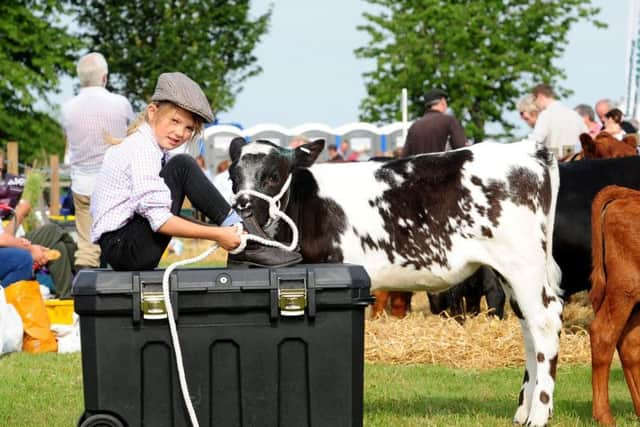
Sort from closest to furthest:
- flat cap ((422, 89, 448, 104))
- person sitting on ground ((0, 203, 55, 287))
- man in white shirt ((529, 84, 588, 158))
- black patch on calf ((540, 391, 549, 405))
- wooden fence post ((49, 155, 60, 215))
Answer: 1. black patch on calf ((540, 391, 549, 405))
2. person sitting on ground ((0, 203, 55, 287))
3. flat cap ((422, 89, 448, 104))
4. man in white shirt ((529, 84, 588, 158))
5. wooden fence post ((49, 155, 60, 215))

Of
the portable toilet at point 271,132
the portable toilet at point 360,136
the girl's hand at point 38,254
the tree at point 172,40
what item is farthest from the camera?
the tree at point 172,40

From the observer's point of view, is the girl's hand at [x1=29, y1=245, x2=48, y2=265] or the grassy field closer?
the grassy field

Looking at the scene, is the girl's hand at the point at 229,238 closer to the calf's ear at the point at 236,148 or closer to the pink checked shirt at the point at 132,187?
the pink checked shirt at the point at 132,187

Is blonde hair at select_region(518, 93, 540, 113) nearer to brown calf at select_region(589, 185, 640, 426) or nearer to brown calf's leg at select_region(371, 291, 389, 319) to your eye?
brown calf's leg at select_region(371, 291, 389, 319)

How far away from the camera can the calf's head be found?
22.4ft

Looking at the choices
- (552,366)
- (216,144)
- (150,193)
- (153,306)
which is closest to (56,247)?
(552,366)

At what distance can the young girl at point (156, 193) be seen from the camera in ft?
17.4

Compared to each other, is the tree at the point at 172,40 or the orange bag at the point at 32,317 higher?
the tree at the point at 172,40

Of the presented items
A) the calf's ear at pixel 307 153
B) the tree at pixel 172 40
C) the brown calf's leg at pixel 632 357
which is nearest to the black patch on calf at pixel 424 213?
the calf's ear at pixel 307 153

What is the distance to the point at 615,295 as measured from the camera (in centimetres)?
695

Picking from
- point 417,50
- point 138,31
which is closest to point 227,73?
point 138,31

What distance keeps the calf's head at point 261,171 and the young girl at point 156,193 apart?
4.16 feet

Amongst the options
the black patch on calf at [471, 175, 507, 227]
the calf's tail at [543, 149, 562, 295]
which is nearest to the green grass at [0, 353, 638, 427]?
the calf's tail at [543, 149, 562, 295]

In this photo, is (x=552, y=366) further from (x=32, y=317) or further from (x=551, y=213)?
(x=32, y=317)
